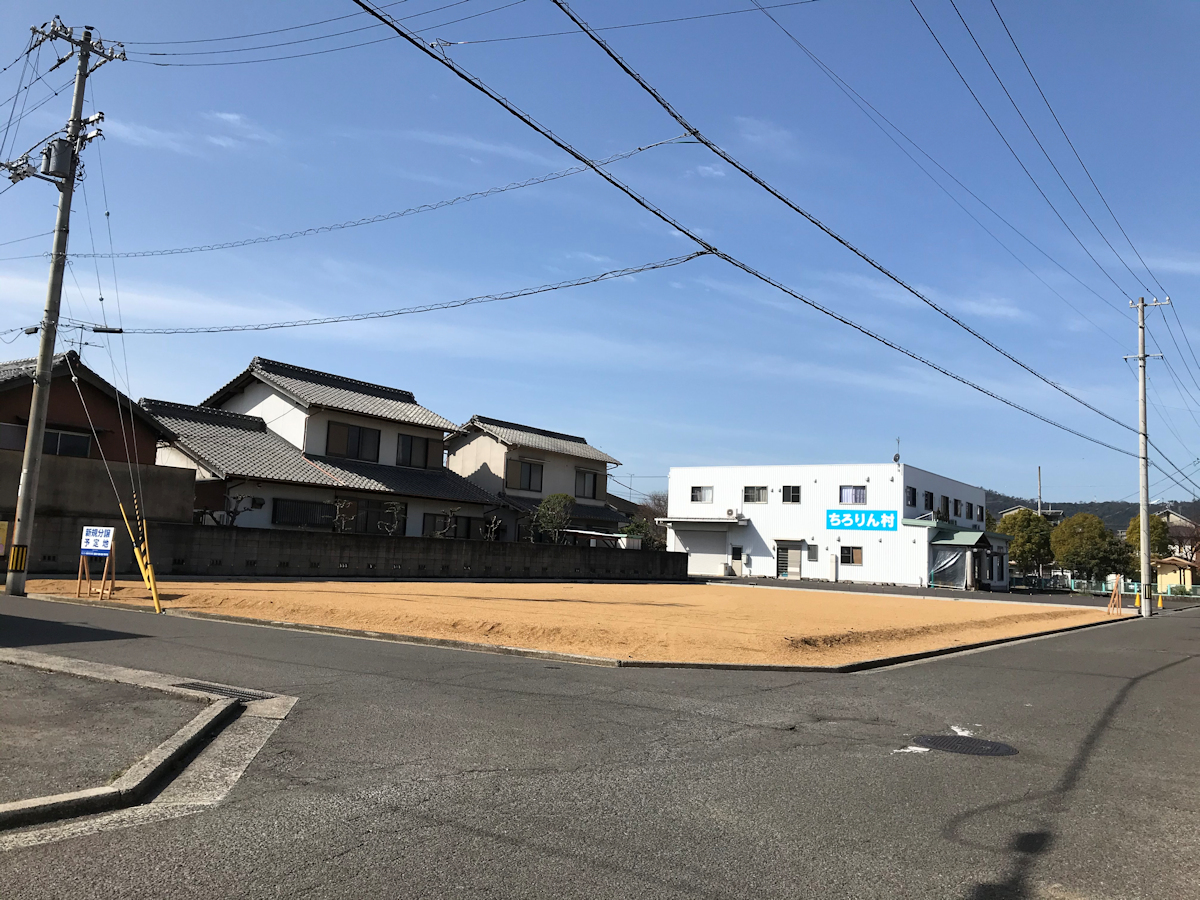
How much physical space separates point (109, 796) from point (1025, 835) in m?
5.38

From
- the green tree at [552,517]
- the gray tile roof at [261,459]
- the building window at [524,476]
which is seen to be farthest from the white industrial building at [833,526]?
the gray tile roof at [261,459]

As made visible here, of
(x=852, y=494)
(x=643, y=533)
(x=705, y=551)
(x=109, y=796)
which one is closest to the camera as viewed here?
(x=109, y=796)

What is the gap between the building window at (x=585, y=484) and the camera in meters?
48.2

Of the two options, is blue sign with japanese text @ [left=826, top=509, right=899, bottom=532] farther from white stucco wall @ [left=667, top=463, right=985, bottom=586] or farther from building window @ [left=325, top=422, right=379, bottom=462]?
building window @ [left=325, top=422, right=379, bottom=462]

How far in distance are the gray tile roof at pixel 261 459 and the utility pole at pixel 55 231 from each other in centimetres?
974

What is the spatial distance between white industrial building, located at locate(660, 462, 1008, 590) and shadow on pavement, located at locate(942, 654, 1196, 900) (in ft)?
142

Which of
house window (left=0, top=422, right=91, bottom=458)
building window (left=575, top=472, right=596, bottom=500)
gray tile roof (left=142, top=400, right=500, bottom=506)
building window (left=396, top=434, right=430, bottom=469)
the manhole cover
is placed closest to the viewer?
the manhole cover

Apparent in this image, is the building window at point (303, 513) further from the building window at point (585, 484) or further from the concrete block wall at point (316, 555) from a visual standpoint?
the building window at point (585, 484)

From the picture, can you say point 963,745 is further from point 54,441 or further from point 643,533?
point 643,533

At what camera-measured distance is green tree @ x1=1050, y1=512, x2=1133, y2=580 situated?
189 feet

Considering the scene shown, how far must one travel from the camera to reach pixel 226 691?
27.9ft

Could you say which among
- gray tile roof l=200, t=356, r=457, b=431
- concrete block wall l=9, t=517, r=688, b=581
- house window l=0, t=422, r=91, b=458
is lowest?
concrete block wall l=9, t=517, r=688, b=581

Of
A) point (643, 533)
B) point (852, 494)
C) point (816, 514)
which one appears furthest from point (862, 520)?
point (643, 533)

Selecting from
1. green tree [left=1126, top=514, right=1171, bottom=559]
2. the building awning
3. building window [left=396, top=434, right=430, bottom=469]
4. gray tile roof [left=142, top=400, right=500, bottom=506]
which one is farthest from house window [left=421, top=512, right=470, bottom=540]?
green tree [left=1126, top=514, right=1171, bottom=559]
